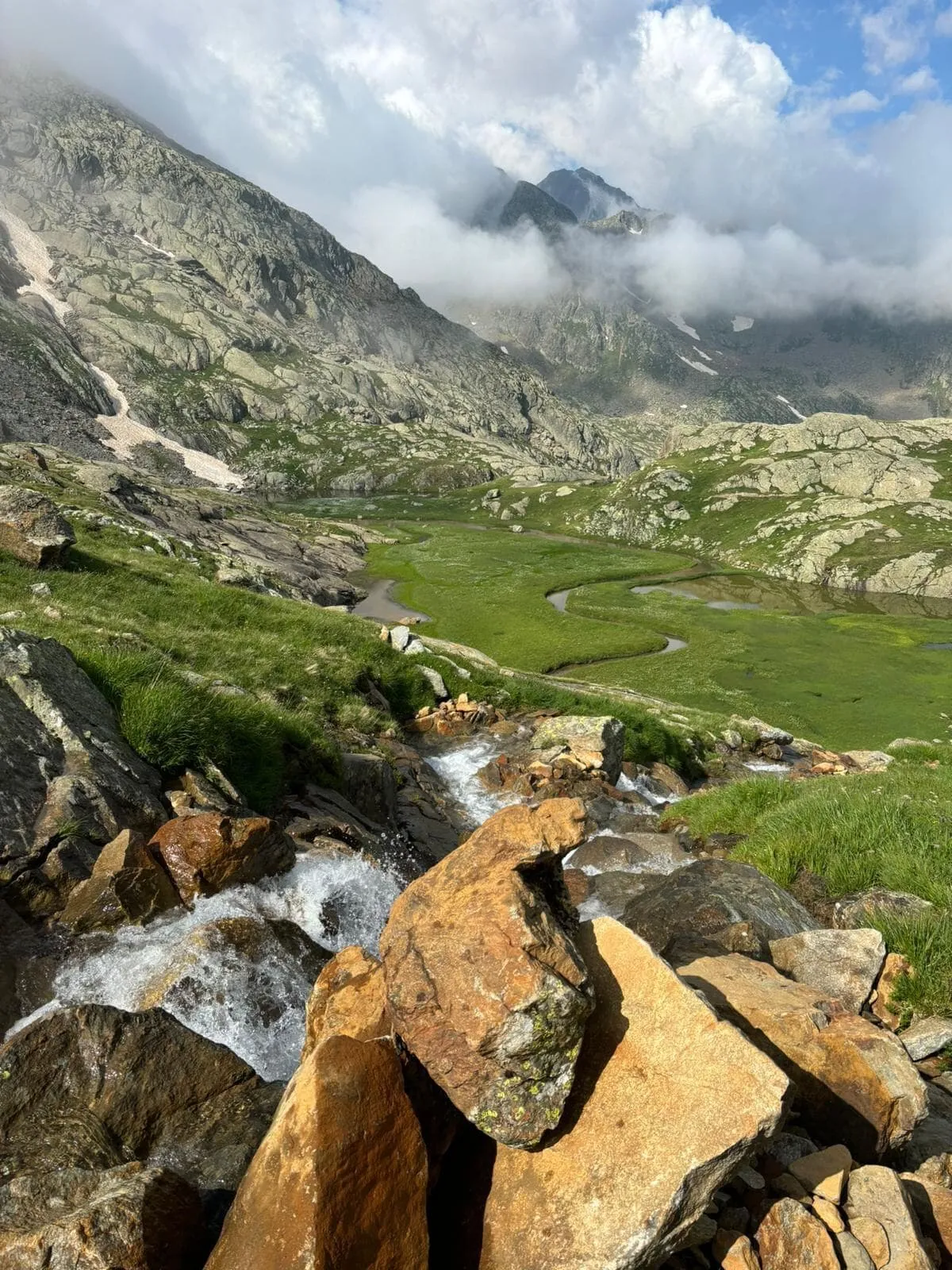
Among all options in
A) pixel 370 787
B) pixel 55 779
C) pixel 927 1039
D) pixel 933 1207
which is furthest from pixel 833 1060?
pixel 370 787

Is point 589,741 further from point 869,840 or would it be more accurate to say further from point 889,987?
point 889,987

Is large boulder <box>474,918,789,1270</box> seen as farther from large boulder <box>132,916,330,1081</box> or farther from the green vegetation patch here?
the green vegetation patch

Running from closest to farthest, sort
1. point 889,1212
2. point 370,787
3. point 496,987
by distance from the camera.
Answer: point 889,1212
point 496,987
point 370,787

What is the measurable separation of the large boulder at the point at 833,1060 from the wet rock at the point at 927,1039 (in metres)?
1.54

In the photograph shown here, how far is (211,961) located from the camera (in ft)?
29.8

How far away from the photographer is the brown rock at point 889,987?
877 cm

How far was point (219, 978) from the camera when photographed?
352 inches

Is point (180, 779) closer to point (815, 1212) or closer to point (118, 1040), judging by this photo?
point (118, 1040)

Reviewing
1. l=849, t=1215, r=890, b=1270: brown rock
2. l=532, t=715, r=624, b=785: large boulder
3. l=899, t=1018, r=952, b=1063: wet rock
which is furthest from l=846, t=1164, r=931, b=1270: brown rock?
l=532, t=715, r=624, b=785: large boulder

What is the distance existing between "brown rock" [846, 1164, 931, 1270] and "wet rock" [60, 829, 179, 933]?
9275 millimetres

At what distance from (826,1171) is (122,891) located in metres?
9.36

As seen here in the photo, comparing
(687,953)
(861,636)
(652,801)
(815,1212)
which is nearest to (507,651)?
(652,801)

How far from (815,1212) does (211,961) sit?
7566 millimetres

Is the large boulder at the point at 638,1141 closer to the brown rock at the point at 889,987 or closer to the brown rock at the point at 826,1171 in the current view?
the brown rock at the point at 826,1171
